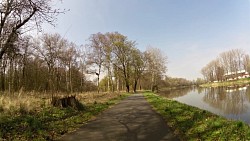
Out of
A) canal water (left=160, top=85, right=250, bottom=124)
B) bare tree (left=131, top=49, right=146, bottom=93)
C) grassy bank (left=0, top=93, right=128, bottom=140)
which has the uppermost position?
bare tree (left=131, top=49, right=146, bottom=93)

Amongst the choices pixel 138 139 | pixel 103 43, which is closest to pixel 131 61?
pixel 103 43

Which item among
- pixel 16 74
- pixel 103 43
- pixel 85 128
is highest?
pixel 103 43

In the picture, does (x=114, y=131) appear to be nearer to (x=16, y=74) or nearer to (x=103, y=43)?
(x=16, y=74)

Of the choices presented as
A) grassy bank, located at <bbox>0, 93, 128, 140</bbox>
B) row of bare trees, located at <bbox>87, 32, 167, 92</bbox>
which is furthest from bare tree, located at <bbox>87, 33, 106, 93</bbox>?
grassy bank, located at <bbox>0, 93, 128, 140</bbox>

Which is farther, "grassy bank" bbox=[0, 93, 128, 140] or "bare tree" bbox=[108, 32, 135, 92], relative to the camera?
"bare tree" bbox=[108, 32, 135, 92]

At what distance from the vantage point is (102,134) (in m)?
7.91

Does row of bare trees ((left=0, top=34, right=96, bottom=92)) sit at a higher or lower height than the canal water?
higher

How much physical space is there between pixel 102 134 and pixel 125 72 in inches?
1664

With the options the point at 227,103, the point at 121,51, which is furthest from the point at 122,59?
the point at 227,103

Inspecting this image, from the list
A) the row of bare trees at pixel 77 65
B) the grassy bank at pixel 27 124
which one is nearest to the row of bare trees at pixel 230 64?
the row of bare trees at pixel 77 65

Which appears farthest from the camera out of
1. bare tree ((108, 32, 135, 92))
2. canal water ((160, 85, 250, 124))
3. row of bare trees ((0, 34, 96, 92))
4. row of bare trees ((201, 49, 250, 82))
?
row of bare trees ((201, 49, 250, 82))

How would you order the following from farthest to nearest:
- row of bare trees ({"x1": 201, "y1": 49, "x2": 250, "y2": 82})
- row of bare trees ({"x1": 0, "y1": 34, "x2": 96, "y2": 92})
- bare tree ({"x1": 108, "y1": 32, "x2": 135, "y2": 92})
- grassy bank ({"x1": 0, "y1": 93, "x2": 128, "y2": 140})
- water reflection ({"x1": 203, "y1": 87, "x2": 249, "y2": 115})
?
row of bare trees ({"x1": 201, "y1": 49, "x2": 250, "y2": 82}) < bare tree ({"x1": 108, "y1": 32, "x2": 135, "y2": 92}) < row of bare trees ({"x1": 0, "y1": 34, "x2": 96, "y2": 92}) < water reflection ({"x1": 203, "y1": 87, "x2": 249, "y2": 115}) < grassy bank ({"x1": 0, "y1": 93, "x2": 128, "y2": 140})

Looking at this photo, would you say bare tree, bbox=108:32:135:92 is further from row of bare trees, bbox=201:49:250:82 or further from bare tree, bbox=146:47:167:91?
row of bare trees, bbox=201:49:250:82

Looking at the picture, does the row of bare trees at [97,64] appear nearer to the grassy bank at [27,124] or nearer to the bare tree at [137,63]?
the bare tree at [137,63]
